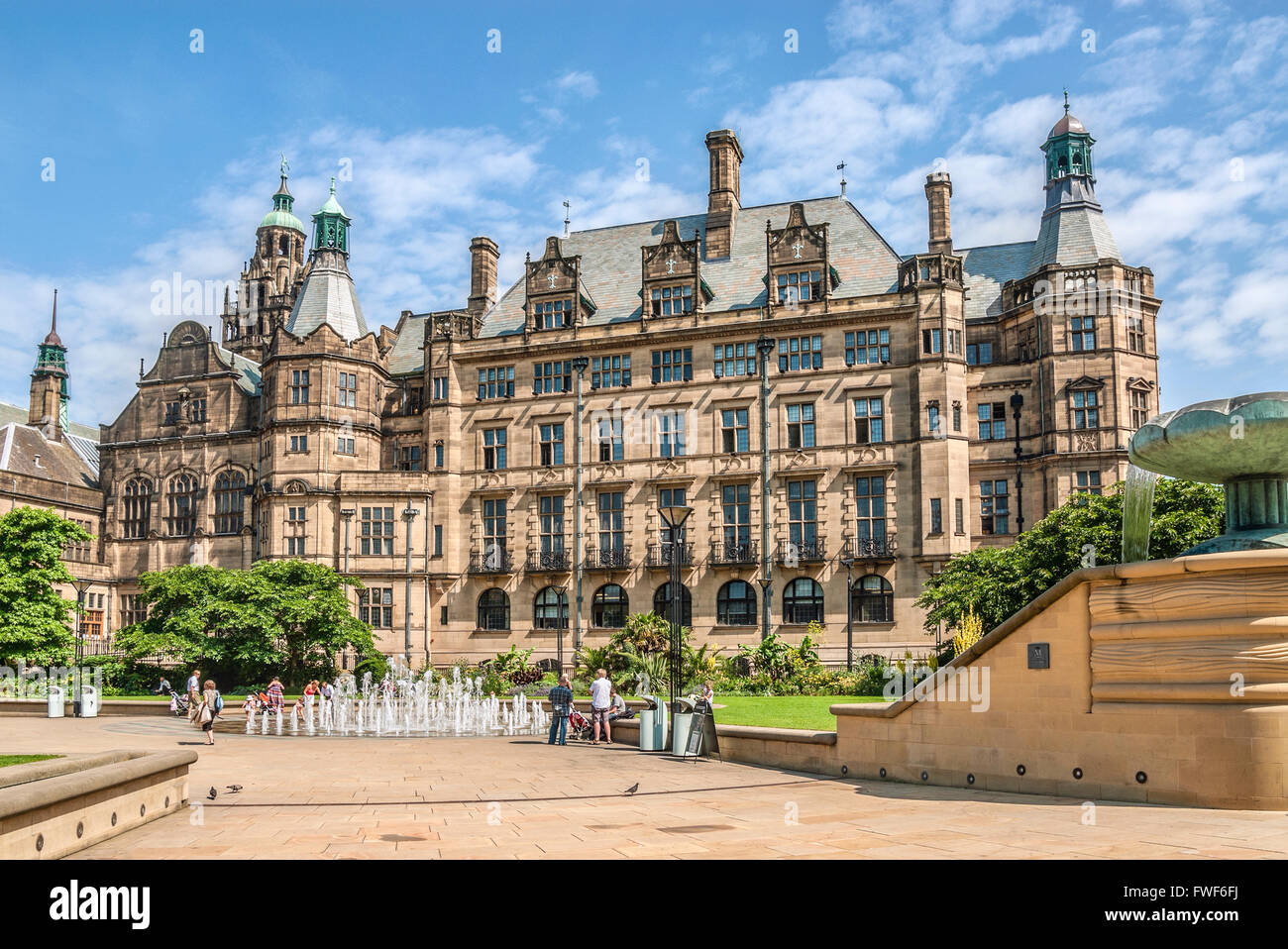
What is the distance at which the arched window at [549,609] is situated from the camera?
5250cm

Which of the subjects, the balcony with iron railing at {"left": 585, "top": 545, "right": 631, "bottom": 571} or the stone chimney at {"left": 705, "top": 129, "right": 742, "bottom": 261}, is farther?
the stone chimney at {"left": 705, "top": 129, "right": 742, "bottom": 261}

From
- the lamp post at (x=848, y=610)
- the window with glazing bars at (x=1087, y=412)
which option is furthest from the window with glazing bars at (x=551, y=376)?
the window with glazing bars at (x=1087, y=412)

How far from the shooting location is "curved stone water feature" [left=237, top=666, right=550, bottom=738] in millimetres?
32219

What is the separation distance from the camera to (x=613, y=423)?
5288cm

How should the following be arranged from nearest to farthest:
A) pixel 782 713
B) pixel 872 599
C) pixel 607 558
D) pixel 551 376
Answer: pixel 782 713
pixel 872 599
pixel 607 558
pixel 551 376

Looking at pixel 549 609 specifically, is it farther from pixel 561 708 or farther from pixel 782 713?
pixel 782 713

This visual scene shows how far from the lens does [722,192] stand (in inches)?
2258

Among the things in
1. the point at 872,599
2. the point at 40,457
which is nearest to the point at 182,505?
the point at 40,457

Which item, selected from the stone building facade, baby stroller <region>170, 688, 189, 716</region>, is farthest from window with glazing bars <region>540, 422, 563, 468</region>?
baby stroller <region>170, 688, 189, 716</region>

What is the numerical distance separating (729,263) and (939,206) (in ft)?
33.4

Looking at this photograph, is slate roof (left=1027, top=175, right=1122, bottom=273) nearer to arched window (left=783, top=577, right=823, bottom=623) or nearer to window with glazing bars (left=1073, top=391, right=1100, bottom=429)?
window with glazing bars (left=1073, top=391, right=1100, bottom=429)

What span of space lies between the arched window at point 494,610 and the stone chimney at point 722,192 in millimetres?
19624

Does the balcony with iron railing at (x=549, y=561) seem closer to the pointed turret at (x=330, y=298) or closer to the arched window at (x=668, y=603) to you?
the arched window at (x=668, y=603)

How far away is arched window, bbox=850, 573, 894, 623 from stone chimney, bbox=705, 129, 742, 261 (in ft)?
59.2
